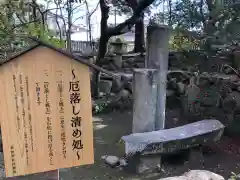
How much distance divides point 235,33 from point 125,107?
12.0 feet

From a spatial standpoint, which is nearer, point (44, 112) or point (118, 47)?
point (44, 112)

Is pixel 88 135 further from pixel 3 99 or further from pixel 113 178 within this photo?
pixel 113 178

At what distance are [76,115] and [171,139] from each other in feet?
6.63

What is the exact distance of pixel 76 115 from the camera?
2.41 m

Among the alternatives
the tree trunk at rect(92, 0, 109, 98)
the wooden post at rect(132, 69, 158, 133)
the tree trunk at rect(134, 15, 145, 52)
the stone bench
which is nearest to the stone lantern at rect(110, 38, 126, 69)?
the tree trunk at rect(134, 15, 145, 52)

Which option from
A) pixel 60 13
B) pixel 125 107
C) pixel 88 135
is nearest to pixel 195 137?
pixel 88 135

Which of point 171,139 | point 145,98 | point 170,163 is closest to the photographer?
point 171,139

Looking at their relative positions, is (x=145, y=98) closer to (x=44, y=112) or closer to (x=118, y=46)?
(x=44, y=112)

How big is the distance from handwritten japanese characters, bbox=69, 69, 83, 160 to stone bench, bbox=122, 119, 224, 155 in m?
1.55

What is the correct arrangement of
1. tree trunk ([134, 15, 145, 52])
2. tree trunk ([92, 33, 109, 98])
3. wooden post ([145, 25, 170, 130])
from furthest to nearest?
tree trunk ([134, 15, 145, 52]), tree trunk ([92, 33, 109, 98]), wooden post ([145, 25, 170, 130])

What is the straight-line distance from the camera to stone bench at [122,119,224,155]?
155 inches

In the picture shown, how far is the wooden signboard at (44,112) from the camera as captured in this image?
2.25 metres

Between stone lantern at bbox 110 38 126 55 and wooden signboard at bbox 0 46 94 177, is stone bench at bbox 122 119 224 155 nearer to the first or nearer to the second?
wooden signboard at bbox 0 46 94 177

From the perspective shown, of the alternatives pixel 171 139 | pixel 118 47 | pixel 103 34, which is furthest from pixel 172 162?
pixel 118 47
